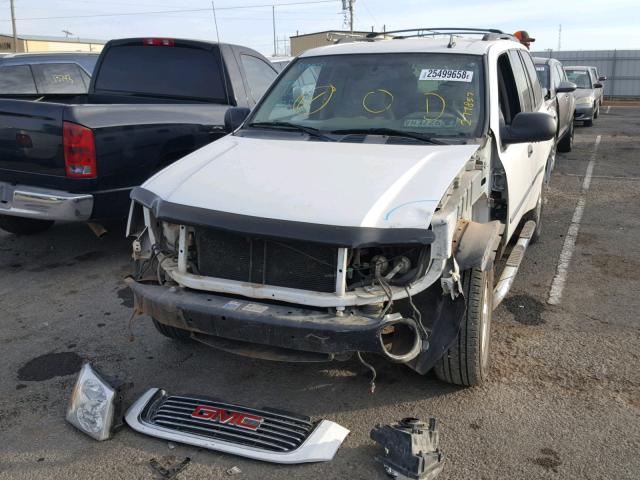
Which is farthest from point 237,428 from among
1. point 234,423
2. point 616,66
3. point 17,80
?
point 616,66

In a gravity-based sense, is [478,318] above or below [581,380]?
above

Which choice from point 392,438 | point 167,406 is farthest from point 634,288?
point 167,406

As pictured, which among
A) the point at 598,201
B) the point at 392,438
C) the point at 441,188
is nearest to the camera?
the point at 392,438

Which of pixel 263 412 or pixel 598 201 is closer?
pixel 263 412

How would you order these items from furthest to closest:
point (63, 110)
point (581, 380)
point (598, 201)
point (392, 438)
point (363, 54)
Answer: point (598, 201)
point (63, 110)
point (363, 54)
point (581, 380)
point (392, 438)

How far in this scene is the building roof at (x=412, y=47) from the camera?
182 inches

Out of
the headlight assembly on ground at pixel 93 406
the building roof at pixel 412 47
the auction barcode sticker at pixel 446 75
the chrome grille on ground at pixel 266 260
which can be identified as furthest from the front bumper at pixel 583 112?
the headlight assembly on ground at pixel 93 406

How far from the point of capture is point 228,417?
3342mm

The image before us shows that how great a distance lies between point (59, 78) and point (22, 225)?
12.3ft

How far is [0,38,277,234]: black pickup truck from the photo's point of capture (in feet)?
17.1

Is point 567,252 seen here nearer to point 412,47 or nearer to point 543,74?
point 412,47

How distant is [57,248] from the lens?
259 inches

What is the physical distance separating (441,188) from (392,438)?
1250 millimetres

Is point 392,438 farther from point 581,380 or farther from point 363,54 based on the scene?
point 363,54
